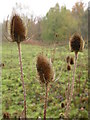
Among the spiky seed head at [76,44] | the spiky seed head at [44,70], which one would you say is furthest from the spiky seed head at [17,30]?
the spiky seed head at [76,44]

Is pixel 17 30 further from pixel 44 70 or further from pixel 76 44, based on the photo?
pixel 76 44

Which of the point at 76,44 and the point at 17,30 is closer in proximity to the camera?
the point at 17,30

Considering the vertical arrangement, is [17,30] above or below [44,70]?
above

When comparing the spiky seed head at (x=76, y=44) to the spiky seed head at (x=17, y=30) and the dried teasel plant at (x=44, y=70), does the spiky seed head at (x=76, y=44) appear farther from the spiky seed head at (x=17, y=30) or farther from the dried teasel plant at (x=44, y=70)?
the spiky seed head at (x=17, y=30)

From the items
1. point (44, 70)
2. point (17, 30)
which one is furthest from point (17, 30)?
point (44, 70)

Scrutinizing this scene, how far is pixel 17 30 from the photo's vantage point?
1.33m

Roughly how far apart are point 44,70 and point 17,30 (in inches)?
13.7

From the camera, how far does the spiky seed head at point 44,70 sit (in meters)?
1.29

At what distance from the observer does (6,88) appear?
16.8ft

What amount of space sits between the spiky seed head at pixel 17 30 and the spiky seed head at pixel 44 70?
0.66 ft

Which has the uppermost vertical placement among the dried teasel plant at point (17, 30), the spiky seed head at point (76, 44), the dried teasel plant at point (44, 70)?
the dried teasel plant at point (17, 30)

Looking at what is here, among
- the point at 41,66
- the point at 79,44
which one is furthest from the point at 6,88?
the point at 41,66

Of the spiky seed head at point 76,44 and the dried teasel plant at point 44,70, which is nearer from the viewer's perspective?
the dried teasel plant at point 44,70

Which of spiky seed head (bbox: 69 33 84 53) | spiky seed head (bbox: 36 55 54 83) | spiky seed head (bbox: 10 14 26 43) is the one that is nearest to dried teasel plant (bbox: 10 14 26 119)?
spiky seed head (bbox: 10 14 26 43)
